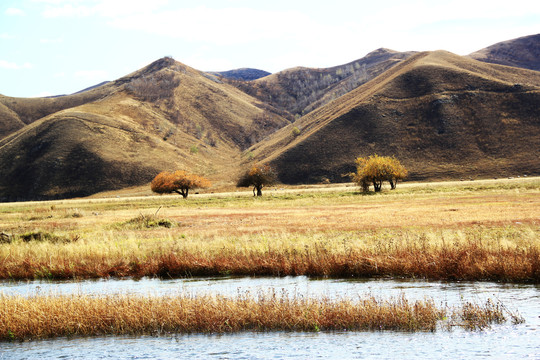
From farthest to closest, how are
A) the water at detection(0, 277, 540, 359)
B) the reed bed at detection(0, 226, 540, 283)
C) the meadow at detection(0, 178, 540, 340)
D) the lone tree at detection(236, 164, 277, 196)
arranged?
1. the lone tree at detection(236, 164, 277, 196)
2. the reed bed at detection(0, 226, 540, 283)
3. the meadow at detection(0, 178, 540, 340)
4. the water at detection(0, 277, 540, 359)

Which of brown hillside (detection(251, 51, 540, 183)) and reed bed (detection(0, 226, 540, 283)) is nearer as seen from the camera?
reed bed (detection(0, 226, 540, 283))

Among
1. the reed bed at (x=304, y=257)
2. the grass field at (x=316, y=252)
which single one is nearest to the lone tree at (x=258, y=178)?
the grass field at (x=316, y=252)

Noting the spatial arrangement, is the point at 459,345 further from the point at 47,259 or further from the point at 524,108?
the point at 524,108

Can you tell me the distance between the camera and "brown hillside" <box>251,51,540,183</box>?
158875 mm

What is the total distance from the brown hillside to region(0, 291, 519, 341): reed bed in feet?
477

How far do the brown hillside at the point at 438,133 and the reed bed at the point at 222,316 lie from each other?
14550cm

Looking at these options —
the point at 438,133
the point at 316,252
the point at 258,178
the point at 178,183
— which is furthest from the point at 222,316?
the point at 438,133

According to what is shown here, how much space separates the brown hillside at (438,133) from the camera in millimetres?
158875

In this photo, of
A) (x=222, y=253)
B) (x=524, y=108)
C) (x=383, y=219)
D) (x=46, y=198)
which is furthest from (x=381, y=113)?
(x=222, y=253)

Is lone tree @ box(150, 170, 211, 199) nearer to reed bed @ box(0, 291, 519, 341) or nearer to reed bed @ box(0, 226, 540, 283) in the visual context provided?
reed bed @ box(0, 226, 540, 283)

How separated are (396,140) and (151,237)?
15433cm

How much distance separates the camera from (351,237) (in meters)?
29.0

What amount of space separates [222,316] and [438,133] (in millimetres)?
174708

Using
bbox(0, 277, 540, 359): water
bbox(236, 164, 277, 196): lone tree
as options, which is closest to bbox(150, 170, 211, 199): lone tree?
bbox(236, 164, 277, 196): lone tree
